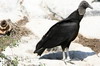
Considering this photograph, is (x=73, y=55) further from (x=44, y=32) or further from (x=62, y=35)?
(x=44, y=32)

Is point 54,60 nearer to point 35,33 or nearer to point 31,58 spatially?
point 31,58

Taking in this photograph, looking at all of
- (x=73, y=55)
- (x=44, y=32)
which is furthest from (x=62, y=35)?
(x=44, y=32)

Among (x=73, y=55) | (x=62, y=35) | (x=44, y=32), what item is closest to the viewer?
(x=62, y=35)

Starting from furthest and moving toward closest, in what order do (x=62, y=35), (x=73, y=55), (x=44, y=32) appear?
1. (x=44, y=32)
2. (x=73, y=55)
3. (x=62, y=35)

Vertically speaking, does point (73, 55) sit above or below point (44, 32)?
below

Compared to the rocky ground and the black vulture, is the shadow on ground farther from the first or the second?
the black vulture

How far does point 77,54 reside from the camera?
11.9m

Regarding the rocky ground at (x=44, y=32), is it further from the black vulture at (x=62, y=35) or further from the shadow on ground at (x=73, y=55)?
the black vulture at (x=62, y=35)

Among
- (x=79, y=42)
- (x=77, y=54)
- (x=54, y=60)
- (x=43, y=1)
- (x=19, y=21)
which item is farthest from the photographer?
(x=43, y=1)

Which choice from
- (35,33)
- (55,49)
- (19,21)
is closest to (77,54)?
(55,49)

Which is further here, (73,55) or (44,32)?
(44,32)

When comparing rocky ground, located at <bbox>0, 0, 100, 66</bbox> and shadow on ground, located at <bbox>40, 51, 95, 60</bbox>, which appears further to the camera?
shadow on ground, located at <bbox>40, 51, 95, 60</bbox>

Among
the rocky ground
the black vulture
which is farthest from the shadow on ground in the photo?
the black vulture

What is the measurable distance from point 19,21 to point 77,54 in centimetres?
305
